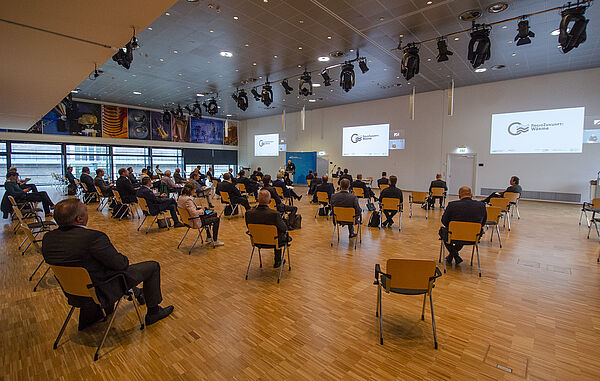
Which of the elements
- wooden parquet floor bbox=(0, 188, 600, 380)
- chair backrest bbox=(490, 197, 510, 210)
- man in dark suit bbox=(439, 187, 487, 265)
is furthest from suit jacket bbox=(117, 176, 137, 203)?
chair backrest bbox=(490, 197, 510, 210)

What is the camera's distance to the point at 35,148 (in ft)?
55.3

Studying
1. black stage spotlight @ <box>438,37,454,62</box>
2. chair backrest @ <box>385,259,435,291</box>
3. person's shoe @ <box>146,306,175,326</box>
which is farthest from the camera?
black stage spotlight @ <box>438,37,454,62</box>

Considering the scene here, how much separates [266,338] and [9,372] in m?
2.09

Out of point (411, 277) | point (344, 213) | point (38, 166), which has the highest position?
point (38, 166)

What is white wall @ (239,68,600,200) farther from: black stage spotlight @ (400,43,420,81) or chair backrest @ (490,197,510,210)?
black stage spotlight @ (400,43,420,81)

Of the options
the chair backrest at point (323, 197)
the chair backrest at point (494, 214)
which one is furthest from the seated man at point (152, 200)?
the chair backrest at point (494, 214)

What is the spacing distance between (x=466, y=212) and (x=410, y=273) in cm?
235

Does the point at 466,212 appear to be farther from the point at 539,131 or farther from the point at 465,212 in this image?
the point at 539,131

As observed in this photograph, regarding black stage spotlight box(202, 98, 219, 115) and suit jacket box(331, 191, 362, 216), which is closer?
suit jacket box(331, 191, 362, 216)

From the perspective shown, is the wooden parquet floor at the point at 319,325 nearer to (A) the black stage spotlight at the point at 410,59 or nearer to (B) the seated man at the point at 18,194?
(B) the seated man at the point at 18,194

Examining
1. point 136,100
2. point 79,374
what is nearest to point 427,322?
point 79,374

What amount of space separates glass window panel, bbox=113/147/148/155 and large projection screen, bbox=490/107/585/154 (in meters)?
21.9

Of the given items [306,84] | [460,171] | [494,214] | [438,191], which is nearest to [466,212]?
[494,214]

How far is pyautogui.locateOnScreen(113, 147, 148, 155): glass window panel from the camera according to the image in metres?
19.5
